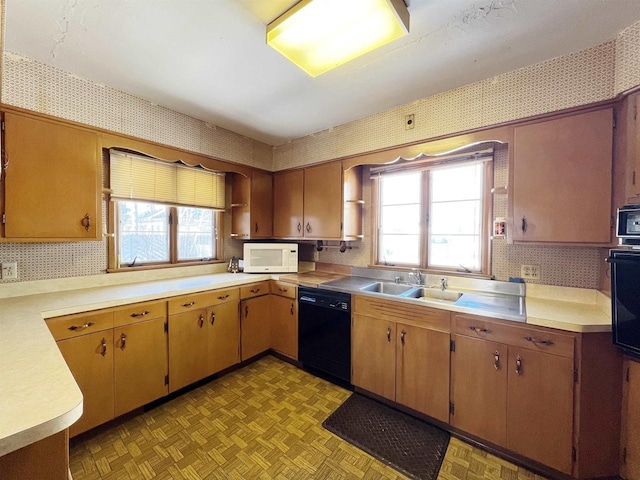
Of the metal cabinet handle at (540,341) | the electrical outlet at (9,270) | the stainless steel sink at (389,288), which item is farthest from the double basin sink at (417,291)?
the electrical outlet at (9,270)

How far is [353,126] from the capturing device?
9.21ft

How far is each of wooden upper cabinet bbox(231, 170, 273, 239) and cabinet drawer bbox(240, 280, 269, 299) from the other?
63cm

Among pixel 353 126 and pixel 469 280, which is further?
pixel 353 126

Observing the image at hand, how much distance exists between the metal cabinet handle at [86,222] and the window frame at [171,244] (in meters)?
0.27

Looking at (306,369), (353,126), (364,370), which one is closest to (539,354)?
(364,370)

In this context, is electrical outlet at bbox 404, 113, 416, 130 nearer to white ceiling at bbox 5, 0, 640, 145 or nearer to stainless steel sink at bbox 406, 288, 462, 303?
white ceiling at bbox 5, 0, 640, 145

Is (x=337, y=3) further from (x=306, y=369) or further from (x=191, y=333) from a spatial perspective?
(x=306, y=369)

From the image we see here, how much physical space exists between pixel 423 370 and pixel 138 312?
218cm

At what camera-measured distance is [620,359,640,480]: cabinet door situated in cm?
142

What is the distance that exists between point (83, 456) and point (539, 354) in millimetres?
2869

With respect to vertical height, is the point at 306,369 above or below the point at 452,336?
below

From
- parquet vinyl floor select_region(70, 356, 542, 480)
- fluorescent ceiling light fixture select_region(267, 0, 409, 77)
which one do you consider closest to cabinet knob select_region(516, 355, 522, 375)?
parquet vinyl floor select_region(70, 356, 542, 480)

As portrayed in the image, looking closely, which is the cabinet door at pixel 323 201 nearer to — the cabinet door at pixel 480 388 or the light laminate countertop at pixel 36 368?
the cabinet door at pixel 480 388

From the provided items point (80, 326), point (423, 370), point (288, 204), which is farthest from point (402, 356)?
point (80, 326)
